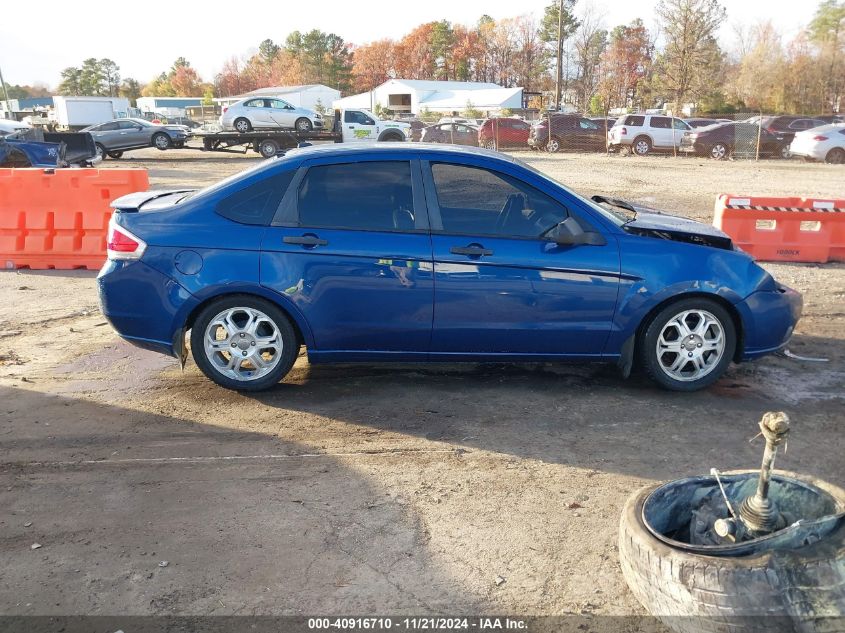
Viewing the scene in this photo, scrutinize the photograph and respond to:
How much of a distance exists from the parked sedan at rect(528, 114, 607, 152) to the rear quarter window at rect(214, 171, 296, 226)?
2751cm

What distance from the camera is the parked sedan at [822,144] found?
83.0ft

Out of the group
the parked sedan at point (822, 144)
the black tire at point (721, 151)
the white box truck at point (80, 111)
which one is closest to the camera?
the parked sedan at point (822, 144)

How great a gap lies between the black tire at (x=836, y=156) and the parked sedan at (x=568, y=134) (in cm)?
847

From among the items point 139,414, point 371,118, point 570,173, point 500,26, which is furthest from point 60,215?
point 500,26

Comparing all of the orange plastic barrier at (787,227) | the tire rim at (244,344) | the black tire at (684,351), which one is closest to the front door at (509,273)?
the black tire at (684,351)

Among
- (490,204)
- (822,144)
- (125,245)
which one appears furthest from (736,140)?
(125,245)

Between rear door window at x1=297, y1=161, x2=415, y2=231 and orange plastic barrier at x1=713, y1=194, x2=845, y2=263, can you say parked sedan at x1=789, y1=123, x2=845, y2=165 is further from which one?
rear door window at x1=297, y1=161, x2=415, y2=231

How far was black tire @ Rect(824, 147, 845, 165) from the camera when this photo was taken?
83.7ft

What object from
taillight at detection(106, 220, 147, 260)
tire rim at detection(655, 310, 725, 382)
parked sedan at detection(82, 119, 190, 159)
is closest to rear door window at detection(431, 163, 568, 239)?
tire rim at detection(655, 310, 725, 382)

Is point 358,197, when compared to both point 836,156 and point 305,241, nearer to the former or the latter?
point 305,241

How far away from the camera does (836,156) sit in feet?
84.5

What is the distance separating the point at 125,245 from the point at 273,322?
113 centimetres

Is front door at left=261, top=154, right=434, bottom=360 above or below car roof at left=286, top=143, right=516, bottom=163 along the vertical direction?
below

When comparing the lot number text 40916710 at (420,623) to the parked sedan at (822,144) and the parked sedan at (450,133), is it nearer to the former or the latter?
the parked sedan at (822,144)
